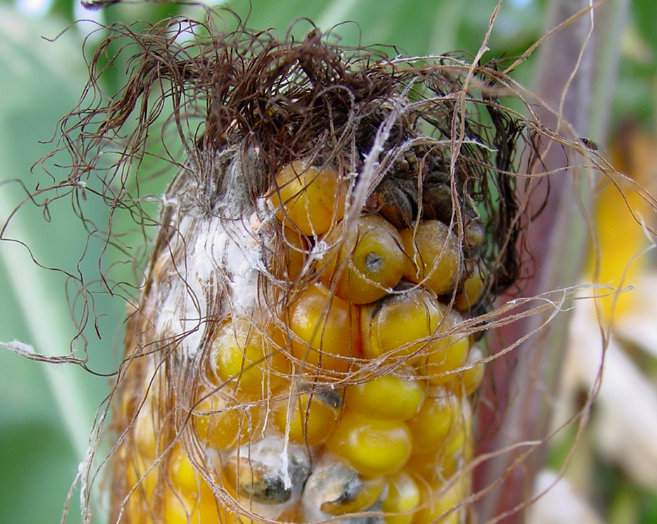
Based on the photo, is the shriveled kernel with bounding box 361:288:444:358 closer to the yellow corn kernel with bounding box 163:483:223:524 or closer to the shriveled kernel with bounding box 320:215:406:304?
the shriveled kernel with bounding box 320:215:406:304

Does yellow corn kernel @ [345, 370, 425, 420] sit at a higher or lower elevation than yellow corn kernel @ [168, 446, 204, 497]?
higher

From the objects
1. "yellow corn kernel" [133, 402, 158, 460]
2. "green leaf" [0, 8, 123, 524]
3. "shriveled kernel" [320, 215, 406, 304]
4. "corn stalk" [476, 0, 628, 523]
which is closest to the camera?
"shriveled kernel" [320, 215, 406, 304]

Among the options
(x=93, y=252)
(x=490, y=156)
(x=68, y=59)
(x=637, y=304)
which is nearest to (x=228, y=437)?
(x=490, y=156)

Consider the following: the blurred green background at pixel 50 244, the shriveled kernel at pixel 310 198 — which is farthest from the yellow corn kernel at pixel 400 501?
the blurred green background at pixel 50 244

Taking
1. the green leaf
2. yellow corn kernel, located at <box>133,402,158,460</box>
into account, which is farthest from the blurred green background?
yellow corn kernel, located at <box>133,402,158,460</box>

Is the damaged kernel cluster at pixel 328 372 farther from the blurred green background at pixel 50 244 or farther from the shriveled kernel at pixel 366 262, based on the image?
the blurred green background at pixel 50 244

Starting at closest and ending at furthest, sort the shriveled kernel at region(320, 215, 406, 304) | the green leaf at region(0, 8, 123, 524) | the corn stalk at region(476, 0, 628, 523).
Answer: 1. the shriveled kernel at region(320, 215, 406, 304)
2. the corn stalk at region(476, 0, 628, 523)
3. the green leaf at region(0, 8, 123, 524)

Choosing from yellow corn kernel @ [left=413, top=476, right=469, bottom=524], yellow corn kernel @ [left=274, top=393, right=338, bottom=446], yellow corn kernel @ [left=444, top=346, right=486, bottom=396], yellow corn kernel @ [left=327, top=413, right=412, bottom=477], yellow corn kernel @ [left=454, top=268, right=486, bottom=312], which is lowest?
yellow corn kernel @ [left=413, top=476, right=469, bottom=524]
